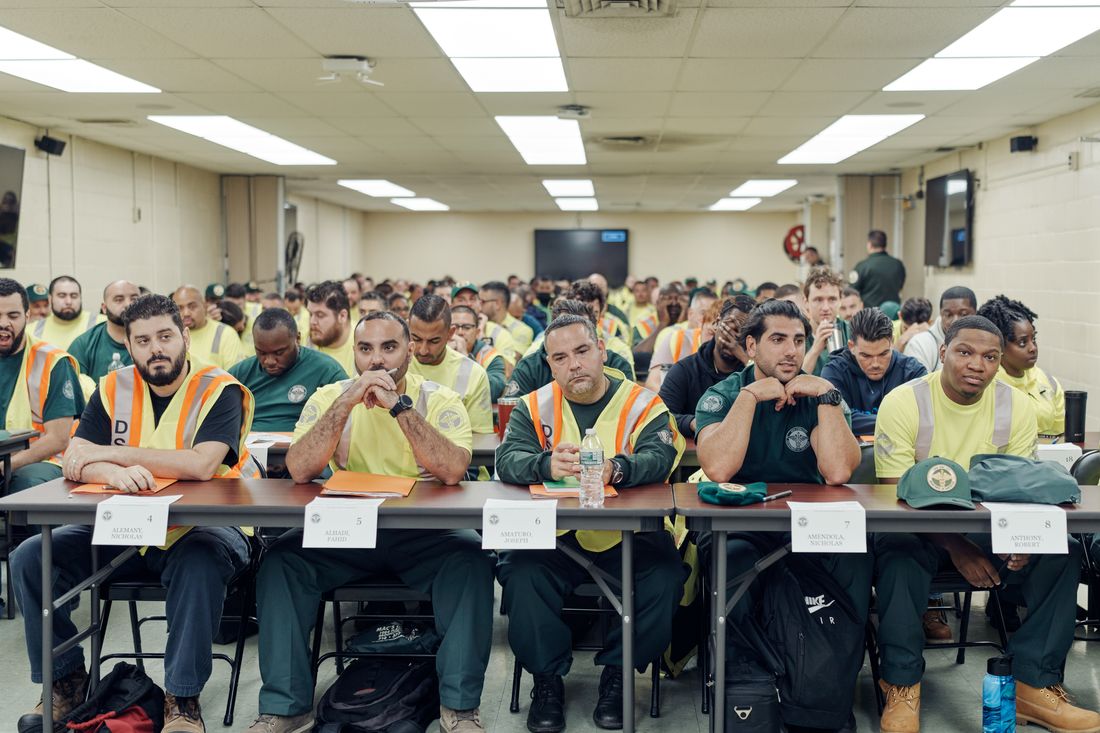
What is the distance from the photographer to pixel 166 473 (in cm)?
298

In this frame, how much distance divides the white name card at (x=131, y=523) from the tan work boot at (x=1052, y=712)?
258cm

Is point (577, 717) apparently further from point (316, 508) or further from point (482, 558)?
point (316, 508)

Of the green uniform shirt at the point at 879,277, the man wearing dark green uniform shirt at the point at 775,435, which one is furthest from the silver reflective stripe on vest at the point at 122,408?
the green uniform shirt at the point at 879,277

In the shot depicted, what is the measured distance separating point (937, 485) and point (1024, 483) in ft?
0.88

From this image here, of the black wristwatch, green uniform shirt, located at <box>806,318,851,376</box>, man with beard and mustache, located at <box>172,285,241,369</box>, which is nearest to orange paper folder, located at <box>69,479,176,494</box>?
the black wristwatch

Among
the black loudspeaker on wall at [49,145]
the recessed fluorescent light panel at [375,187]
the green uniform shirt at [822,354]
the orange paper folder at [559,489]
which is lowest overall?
the orange paper folder at [559,489]

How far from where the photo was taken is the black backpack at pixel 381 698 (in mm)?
2902

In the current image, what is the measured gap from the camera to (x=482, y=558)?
3.01 meters

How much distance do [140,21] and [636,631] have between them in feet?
13.2

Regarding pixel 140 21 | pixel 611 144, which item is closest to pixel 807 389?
pixel 140 21

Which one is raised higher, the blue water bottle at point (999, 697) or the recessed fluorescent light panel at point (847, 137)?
the recessed fluorescent light panel at point (847, 137)

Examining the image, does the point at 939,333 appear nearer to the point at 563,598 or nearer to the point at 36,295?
the point at 563,598

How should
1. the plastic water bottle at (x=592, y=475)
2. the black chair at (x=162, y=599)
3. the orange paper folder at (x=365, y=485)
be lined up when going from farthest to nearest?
the black chair at (x=162, y=599), the orange paper folder at (x=365, y=485), the plastic water bottle at (x=592, y=475)

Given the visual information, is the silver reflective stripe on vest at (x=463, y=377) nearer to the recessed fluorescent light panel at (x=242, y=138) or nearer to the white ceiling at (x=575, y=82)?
the white ceiling at (x=575, y=82)
